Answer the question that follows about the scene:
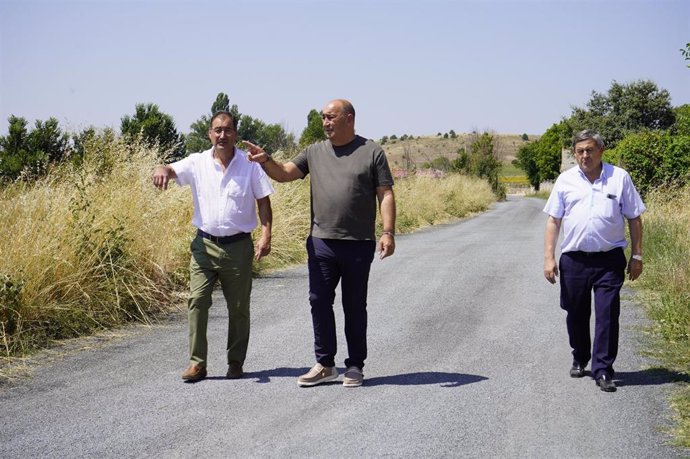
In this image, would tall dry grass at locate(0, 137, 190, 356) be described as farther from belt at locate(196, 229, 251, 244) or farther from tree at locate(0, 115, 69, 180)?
tree at locate(0, 115, 69, 180)

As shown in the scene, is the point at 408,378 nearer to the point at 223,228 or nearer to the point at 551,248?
the point at 551,248

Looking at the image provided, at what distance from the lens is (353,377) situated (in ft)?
21.0

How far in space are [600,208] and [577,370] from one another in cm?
129

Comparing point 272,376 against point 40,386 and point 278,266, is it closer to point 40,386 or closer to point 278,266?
point 40,386

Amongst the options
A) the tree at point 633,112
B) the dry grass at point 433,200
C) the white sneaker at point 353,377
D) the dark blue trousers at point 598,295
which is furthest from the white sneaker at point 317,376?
the tree at point 633,112

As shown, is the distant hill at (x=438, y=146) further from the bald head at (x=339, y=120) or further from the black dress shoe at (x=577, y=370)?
the bald head at (x=339, y=120)

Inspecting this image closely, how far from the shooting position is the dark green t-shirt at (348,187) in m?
6.27

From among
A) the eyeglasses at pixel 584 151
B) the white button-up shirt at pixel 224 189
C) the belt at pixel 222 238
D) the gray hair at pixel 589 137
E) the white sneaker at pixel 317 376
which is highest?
the gray hair at pixel 589 137

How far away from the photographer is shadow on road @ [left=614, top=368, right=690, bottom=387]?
21.5 ft

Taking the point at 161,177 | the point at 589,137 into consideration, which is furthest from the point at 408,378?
the point at 161,177

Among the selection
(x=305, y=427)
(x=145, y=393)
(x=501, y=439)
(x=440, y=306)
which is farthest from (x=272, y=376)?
(x=440, y=306)

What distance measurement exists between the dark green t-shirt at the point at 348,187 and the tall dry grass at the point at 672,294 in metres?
2.53

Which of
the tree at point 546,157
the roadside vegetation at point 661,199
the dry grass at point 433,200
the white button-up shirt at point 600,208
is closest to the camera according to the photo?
the white button-up shirt at point 600,208

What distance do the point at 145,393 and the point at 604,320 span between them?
11.3 ft
